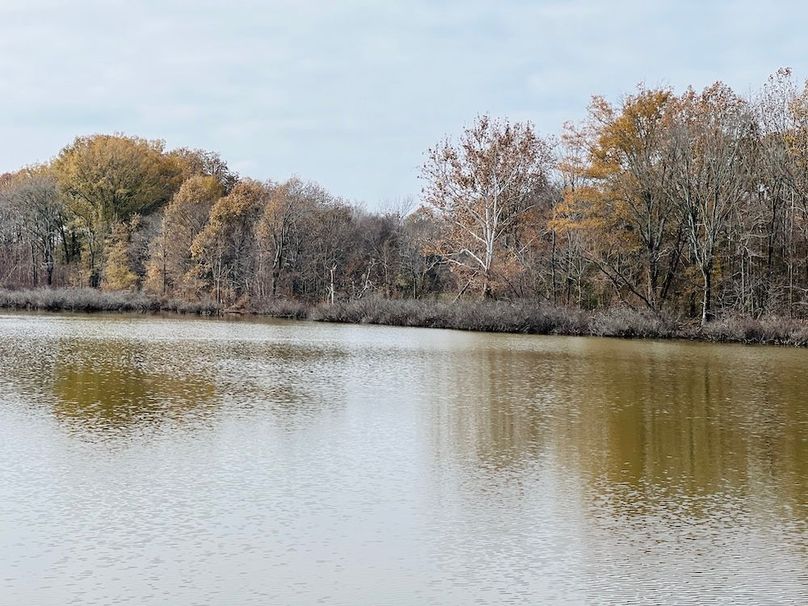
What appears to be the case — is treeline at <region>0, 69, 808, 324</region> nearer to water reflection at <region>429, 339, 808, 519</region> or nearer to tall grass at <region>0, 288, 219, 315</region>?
tall grass at <region>0, 288, 219, 315</region>

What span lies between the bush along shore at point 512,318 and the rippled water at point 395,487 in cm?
1359

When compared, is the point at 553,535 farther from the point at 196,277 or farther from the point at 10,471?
the point at 196,277

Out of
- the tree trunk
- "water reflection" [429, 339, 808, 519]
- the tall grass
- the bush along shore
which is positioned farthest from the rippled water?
the tall grass

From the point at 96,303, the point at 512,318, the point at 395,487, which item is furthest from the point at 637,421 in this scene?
the point at 96,303

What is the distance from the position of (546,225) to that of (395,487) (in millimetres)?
36273

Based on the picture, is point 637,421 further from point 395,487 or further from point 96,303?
point 96,303

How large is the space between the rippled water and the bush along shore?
13.6 m

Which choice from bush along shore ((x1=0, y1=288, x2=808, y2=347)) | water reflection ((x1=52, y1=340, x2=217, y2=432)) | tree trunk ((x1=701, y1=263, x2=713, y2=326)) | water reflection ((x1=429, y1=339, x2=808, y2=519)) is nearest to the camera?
water reflection ((x1=429, y1=339, x2=808, y2=519))

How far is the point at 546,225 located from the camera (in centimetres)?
4431

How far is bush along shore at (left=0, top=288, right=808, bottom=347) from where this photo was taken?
104 feet

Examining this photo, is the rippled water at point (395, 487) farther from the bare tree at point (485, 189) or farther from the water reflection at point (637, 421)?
the bare tree at point (485, 189)

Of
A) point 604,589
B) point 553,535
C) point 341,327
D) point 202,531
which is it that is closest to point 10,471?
point 202,531

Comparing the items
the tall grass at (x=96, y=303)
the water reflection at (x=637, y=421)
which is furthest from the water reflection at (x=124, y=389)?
the tall grass at (x=96, y=303)

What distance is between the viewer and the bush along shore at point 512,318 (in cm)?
3170
